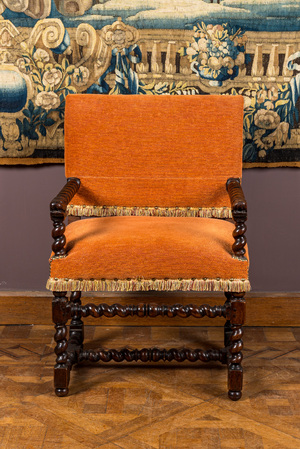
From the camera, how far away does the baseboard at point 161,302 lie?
340 cm

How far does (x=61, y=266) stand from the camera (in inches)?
97.6

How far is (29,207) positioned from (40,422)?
4.22 ft

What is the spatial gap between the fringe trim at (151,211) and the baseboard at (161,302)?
64 cm

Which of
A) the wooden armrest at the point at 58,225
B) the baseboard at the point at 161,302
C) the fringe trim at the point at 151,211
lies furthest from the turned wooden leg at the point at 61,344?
the baseboard at the point at 161,302

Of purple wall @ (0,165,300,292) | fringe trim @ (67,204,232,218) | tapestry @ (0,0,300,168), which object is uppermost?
tapestry @ (0,0,300,168)

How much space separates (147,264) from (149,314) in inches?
9.8

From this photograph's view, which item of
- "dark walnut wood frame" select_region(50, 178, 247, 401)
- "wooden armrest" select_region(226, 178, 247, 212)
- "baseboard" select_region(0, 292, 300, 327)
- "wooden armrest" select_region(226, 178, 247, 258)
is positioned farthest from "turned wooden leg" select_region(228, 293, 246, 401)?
"baseboard" select_region(0, 292, 300, 327)

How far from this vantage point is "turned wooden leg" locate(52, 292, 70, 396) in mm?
2559

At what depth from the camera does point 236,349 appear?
258 cm

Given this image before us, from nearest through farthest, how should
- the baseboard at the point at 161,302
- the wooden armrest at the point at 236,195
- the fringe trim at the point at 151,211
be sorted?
the wooden armrest at the point at 236,195, the fringe trim at the point at 151,211, the baseboard at the point at 161,302

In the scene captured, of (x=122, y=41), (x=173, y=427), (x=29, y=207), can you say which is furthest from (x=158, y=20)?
(x=173, y=427)

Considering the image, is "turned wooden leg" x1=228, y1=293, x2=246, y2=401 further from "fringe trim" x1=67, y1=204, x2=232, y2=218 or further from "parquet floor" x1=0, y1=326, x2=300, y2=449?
"fringe trim" x1=67, y1=204, x2=232, y2=218

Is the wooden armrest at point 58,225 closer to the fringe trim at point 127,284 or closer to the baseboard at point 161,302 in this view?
the fringe trim at point 127,284

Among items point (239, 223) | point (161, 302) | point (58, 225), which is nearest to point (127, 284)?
point (58, 225)
